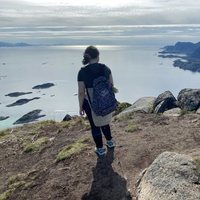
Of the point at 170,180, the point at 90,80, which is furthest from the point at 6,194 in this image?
the point at 170,180

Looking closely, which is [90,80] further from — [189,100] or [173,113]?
[189,100]

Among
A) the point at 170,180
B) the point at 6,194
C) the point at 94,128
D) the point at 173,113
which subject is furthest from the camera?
the point at 173,113

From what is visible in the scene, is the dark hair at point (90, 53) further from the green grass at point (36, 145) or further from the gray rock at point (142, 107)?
the gray rock at point (142, 107)

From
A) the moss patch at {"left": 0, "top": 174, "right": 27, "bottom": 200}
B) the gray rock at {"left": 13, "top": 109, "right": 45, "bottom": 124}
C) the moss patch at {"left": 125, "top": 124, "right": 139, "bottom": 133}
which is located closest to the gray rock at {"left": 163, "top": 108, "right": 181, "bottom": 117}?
the moss patch at {"left": 125, "top": 124, "right": 139, "bottom": 133}

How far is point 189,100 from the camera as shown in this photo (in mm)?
18594

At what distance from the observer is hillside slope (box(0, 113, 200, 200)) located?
9695mm

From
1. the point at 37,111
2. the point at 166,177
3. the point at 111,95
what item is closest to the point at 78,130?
the point at 111,95

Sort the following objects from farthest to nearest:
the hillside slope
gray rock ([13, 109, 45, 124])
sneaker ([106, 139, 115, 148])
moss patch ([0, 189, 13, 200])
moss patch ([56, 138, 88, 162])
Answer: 1. gray rock ([13, 109, 45, 124])
2. moss patch ([56, 138, 88, 162])
3. sneaker ([106, 139, 115, 148])
4. moss patch ([0, 189, 13, 200])
5. the hillside slope

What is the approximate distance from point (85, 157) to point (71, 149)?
1.09 metres

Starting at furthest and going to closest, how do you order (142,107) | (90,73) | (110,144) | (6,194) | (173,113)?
(142,107) < (173,113) < (110,144) < (6,194) < (90,73)

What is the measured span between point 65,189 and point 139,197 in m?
2.43

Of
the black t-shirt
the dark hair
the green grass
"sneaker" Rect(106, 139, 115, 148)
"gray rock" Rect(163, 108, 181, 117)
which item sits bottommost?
the green grass

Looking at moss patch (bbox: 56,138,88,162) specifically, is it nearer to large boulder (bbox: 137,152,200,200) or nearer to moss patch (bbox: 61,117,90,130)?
moss patch (bbox: 61,117,90,130)

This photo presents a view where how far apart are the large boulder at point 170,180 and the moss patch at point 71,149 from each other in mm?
3633
